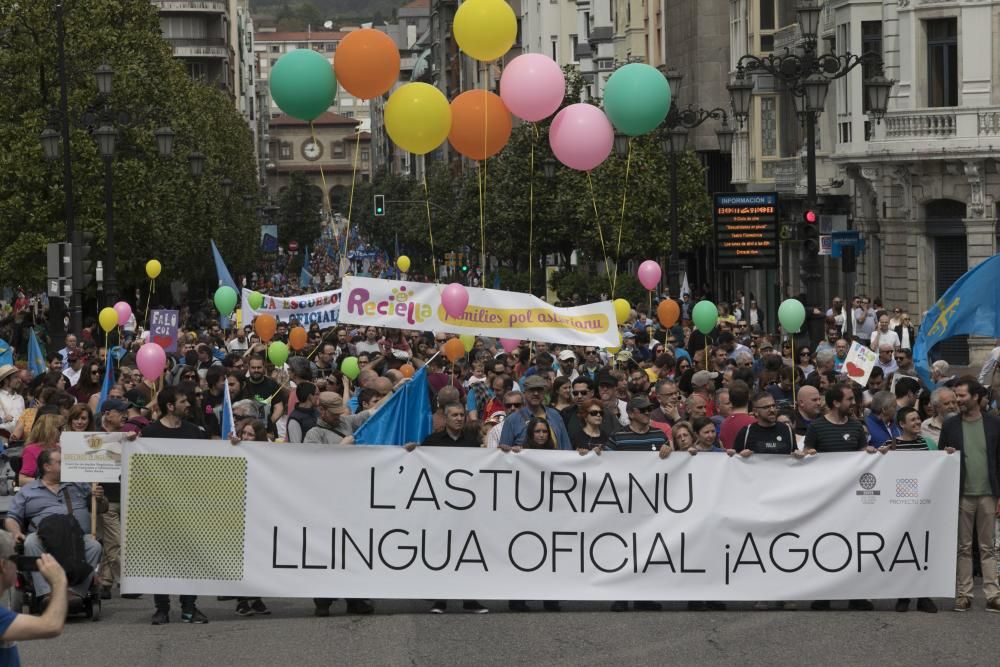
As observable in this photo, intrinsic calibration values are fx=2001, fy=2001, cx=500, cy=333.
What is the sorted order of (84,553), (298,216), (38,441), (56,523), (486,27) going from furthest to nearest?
(298,216) < (486,27) < (38,441) < (84,553) < (56,523)

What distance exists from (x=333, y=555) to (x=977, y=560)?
511 cm

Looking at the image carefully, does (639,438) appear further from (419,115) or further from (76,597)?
(419,115)

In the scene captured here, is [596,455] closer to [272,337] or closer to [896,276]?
[272,337]

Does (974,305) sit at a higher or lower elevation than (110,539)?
higher

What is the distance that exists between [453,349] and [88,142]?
2416cm

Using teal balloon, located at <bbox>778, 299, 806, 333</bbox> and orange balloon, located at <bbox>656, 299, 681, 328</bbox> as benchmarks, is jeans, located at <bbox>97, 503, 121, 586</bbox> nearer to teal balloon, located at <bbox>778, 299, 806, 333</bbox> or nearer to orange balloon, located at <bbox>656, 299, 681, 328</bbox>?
teal balloon, located at <bbox>778, 299, 806, 333</bbox>

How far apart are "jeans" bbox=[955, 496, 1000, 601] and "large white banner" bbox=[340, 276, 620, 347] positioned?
5.40 m

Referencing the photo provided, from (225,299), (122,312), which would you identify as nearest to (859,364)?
(225,299)

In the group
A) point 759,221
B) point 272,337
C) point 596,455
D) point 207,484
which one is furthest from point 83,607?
point 759,221

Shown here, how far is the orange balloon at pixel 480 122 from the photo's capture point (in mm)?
19594

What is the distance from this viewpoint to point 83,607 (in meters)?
13.7

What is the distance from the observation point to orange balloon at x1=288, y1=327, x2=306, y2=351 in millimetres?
24578

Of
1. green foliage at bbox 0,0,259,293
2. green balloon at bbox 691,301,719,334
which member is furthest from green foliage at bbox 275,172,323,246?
green balloon at bbox 691,301,719,334

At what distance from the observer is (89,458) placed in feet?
44.7
